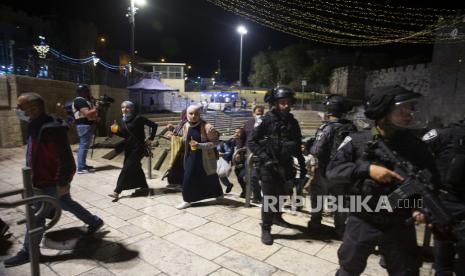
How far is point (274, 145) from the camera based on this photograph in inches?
155

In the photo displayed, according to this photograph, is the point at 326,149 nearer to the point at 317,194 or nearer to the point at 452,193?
the point at 317,194

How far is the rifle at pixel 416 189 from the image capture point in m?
1.96

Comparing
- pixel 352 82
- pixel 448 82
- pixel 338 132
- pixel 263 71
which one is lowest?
pixel 338 132

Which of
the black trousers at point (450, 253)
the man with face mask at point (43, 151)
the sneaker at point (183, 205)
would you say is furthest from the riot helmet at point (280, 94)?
the man with face mask at point (43, 151)

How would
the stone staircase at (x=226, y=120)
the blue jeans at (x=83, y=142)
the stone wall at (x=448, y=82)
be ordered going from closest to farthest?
the blue jeans at (x=83, y=142) < the stone staircase at (x=226, y=120) < the stone wall at (x=448, y=82)

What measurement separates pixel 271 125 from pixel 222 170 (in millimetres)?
2683

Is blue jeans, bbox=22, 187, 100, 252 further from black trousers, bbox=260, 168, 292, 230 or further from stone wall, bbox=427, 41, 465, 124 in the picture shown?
stone wall, bbox=427, 41, 465, 124

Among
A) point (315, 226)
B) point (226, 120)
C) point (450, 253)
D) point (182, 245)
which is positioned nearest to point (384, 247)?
point (450, 253)

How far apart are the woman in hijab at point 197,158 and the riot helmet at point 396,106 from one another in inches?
123

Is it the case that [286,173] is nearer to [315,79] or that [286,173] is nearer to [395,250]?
[395,250]

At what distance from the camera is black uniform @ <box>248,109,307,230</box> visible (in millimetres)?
3912

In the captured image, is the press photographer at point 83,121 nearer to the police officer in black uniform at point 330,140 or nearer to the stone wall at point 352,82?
the police officer in black uniform at point 330,140

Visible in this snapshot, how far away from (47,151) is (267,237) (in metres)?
2.99

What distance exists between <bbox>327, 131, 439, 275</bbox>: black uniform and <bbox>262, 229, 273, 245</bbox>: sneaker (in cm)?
159
